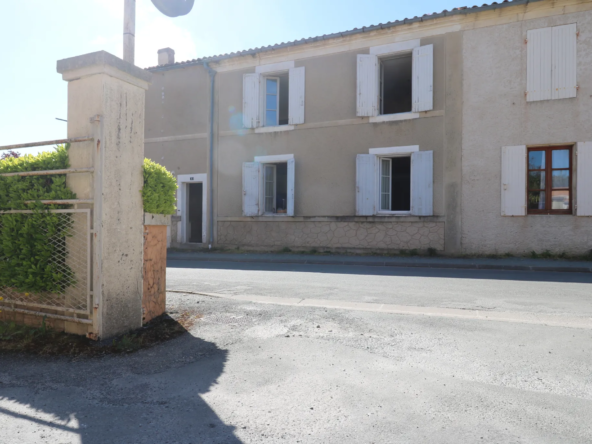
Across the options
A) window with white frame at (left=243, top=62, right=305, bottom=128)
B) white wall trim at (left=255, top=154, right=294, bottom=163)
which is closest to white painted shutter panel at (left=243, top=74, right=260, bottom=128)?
window with white frame at (left=243, top=62, right=305, bottom=128)

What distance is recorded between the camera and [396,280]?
7.30 meters

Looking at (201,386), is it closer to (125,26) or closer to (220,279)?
(125,26)

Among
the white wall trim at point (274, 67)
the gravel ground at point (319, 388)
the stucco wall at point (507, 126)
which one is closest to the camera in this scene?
the gravel ground at point (319, 388)

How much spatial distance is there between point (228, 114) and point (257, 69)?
171cm

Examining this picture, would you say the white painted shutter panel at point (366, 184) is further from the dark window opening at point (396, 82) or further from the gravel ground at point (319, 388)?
the gravel ground at point (319, 388)

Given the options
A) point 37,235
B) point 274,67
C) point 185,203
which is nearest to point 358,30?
point 274,67

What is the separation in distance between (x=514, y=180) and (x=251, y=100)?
799cm

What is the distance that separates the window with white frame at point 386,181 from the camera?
37.8ft

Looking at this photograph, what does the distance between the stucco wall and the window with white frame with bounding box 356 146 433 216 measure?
0.93m

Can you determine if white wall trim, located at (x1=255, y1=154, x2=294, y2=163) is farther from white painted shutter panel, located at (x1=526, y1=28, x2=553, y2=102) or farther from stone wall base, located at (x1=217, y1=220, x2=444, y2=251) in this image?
white painted shutter panel, located at (x1=526, y1=28, x2=553, y2=102)

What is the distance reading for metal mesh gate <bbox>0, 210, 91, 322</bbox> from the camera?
3.74 meters

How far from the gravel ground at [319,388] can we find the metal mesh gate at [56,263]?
625mm

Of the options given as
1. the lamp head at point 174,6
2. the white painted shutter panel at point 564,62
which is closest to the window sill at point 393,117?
the white painted shutter panel at point 564,62

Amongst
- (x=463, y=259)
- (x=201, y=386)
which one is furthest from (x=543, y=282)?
(x=201, y=386)
